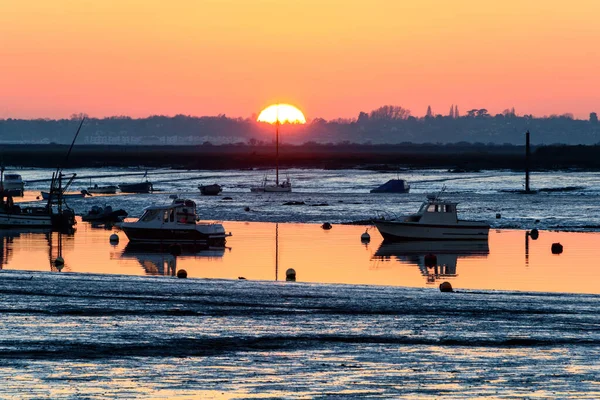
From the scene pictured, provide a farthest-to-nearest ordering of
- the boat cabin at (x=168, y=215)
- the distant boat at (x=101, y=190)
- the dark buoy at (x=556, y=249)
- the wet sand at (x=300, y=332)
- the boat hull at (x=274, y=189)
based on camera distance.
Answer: the boat hull at (x=274, y=189)
the distant boat at (x=101, y=190)
the boat cabin at (x=168, y=215)
the dark buoy at (x=556, y=249)
the wet sand at (x=300, y=332)

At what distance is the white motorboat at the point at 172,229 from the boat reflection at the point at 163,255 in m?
0.83

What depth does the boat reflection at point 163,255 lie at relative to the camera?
38.9 m

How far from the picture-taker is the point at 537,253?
44906 millimetres

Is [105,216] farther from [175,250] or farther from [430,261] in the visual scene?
[430,261]

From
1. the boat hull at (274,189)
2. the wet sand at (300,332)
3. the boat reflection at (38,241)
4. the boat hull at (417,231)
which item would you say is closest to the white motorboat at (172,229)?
the boat reflection at (38,241)

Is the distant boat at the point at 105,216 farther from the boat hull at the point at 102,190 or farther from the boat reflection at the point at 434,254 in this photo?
the boat hull at the point at 102,190

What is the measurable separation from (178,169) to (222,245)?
125 meters

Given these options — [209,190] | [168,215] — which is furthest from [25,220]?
[209,190]

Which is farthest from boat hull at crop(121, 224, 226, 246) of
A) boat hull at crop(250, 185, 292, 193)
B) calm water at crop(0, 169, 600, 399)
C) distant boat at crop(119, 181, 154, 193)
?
distant boat at crop(119, 181, 154, 193)

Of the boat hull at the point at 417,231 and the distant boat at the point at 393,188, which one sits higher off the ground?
the distant boat at the point at 393,188

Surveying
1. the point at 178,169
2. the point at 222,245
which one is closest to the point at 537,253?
the point at 222,245

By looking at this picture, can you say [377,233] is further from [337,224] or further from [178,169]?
[178,169]

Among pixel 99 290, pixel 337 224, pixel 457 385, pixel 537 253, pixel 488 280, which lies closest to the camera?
pixel 457 385

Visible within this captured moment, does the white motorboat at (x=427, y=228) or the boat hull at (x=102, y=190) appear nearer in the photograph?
the white motorboat at (x=427, y=228)
